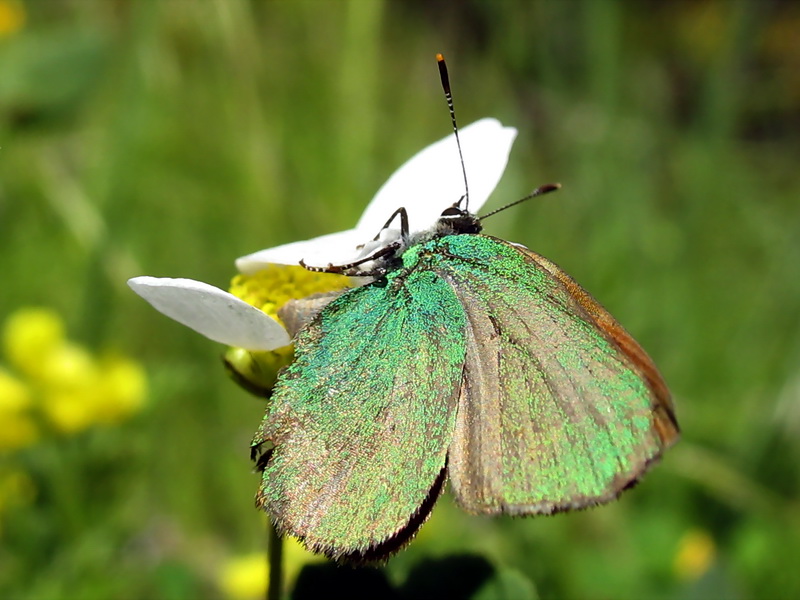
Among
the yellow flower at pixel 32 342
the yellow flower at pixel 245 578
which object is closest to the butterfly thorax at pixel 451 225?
the yellow flower at pixel 245 578

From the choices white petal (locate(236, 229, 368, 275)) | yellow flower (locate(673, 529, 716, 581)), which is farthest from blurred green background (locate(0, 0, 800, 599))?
white petal (locate(236, 229, 368, 275))

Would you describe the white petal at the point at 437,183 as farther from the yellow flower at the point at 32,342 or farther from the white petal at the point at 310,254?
the yellow flower at the point at 32,342

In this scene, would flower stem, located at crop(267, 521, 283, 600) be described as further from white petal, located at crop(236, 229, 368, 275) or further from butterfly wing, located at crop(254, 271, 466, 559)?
white petal, located at crop(236, 229, 368, 275)

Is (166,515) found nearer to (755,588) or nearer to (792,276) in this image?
(755,588)

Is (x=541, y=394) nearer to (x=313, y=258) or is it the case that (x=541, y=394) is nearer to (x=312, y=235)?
(x=313, y=258)

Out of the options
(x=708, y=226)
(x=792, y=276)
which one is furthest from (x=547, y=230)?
(x=708, y=226)

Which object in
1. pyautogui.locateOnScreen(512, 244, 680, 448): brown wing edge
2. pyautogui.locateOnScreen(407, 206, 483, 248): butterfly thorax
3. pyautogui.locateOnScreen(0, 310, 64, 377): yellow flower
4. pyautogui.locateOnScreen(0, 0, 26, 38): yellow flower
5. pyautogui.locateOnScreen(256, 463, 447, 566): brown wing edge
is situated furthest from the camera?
pyautogui.locateOnScreen(0, 0, 26, 38): yellow flower
